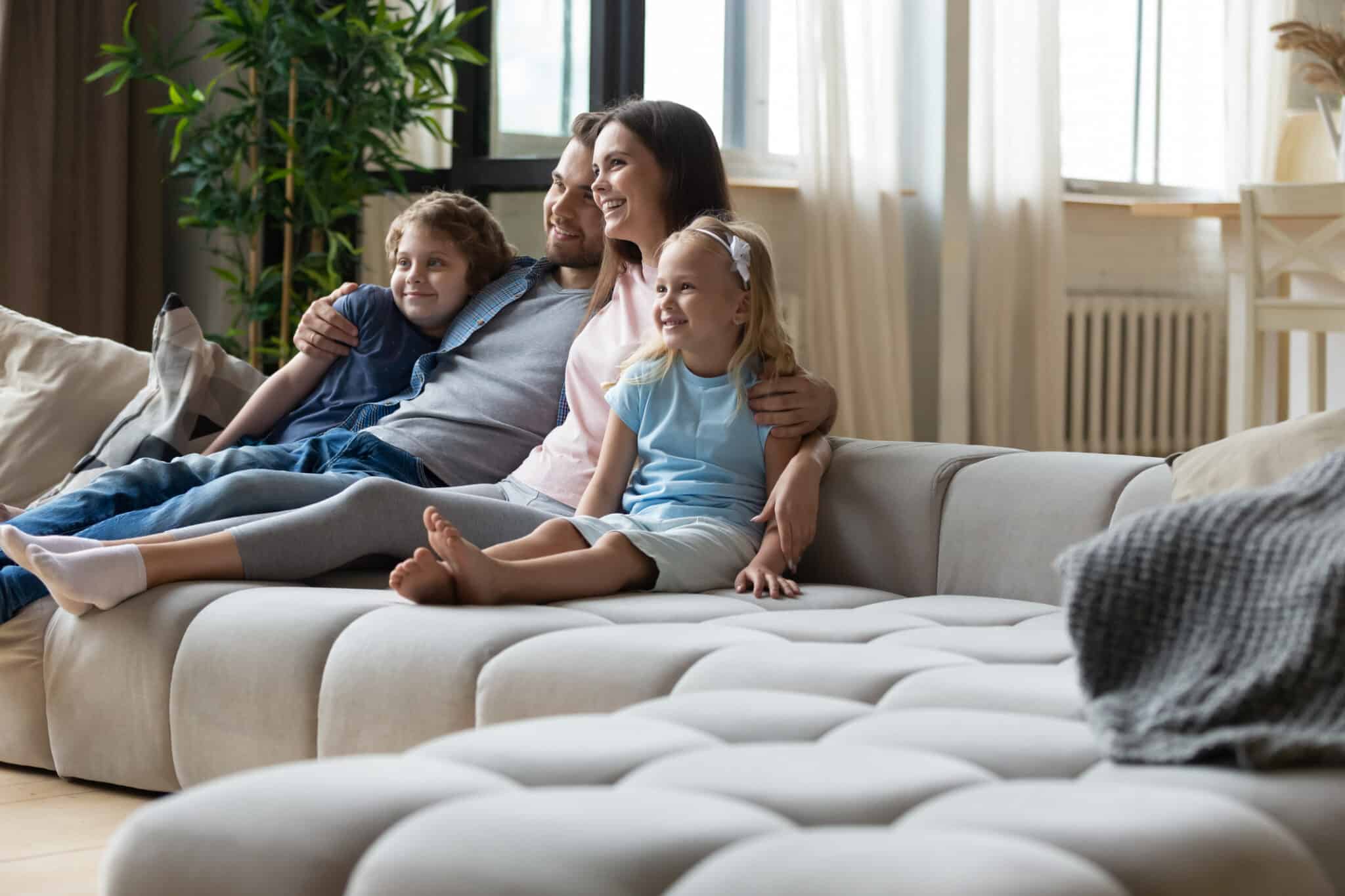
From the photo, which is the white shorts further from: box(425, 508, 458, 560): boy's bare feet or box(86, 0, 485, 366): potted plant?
box(86, 0, 485, 366): potted plant

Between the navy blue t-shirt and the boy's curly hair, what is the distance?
0.11 metres

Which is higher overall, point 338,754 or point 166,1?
point 166,1

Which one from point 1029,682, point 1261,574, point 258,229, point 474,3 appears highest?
point 474,3

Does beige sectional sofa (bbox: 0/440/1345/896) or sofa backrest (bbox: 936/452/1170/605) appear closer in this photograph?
beige sectional sofa (bbox: 0/440/1345/896)

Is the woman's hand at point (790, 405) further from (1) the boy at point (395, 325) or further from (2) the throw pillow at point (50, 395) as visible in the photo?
(2) the throw pillow at point (50, 395)

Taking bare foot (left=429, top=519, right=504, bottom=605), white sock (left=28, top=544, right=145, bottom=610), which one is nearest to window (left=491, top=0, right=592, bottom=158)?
white sock (left=28, top=544, right=145, bottom=610)

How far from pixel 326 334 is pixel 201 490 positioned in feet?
1.75

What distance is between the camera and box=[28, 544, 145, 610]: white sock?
177 centimetres

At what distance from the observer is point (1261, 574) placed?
1104 mm

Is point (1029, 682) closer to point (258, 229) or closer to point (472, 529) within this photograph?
point (472, 529)

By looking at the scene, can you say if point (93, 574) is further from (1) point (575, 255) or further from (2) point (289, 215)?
(2) point (289, 215)

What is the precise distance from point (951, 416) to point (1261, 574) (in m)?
3.53

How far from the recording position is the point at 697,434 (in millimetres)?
2047

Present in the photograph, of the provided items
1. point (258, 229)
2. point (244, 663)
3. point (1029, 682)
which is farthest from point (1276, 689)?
point (258, 229)
